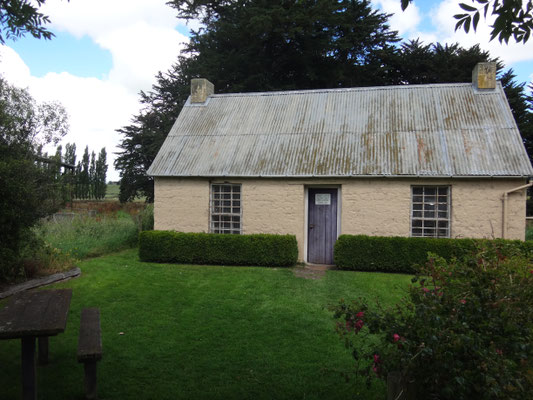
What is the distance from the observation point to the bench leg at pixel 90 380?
4102 millimetres

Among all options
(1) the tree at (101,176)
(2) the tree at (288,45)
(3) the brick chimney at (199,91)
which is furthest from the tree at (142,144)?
(1) the tree at (101,176)

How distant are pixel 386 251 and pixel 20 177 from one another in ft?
29.1

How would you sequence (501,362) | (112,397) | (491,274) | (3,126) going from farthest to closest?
(3,126) < (112,397) < (491,274) < (501,362)

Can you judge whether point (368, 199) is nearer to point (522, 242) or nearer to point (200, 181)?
point (522, 242)

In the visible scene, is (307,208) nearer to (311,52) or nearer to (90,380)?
(90,380)

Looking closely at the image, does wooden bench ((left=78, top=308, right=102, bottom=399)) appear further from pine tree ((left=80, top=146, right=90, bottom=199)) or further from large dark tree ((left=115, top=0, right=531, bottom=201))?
pine tree ((left=80, top=146, right=90, bottom=199))

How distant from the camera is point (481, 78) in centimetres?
1297

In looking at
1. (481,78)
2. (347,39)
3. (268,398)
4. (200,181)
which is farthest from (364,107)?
(268,398)

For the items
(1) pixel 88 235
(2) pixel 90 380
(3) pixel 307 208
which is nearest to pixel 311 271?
(3) pixel 307 208

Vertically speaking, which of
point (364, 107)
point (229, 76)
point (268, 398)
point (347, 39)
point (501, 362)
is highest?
point (347, 39)

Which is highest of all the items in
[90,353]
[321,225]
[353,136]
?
[353,136]

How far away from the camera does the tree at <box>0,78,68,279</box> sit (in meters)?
7.39

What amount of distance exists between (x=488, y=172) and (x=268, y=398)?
9.19 metres

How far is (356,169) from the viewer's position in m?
11.6
